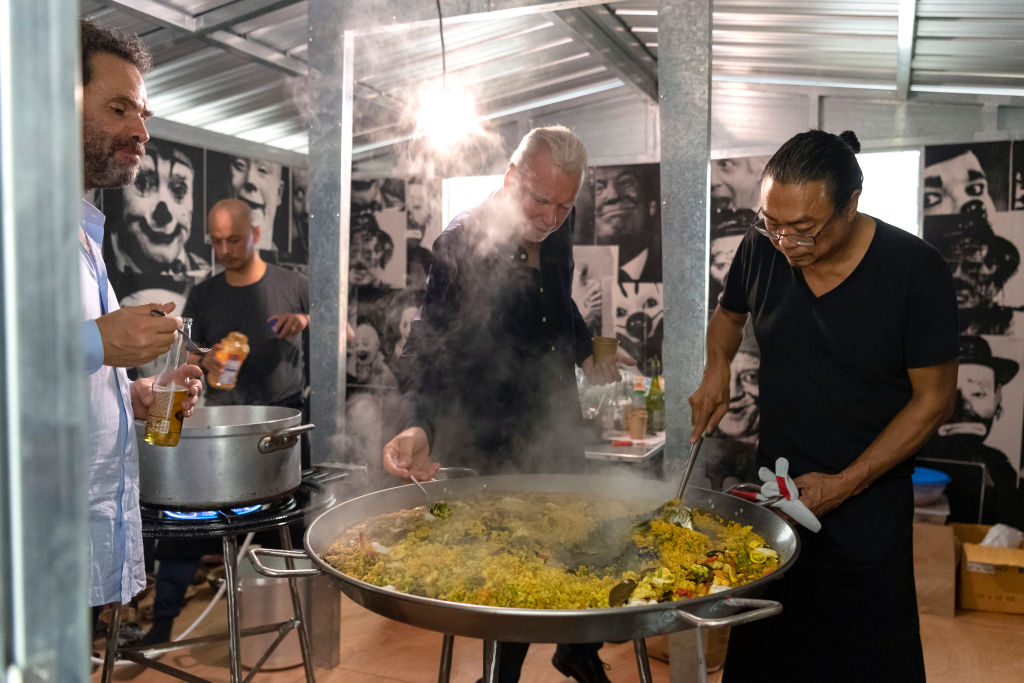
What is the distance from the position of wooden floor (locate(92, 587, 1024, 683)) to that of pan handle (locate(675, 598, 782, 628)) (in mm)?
2399

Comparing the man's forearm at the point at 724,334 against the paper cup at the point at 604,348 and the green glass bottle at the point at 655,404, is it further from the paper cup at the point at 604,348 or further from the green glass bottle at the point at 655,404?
the green glass bottle at the point at 655,404

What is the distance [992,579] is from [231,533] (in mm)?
4375

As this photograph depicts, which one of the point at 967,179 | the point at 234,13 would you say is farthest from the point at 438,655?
the point at 967,179

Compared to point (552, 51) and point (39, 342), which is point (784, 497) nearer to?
point (39, 342)

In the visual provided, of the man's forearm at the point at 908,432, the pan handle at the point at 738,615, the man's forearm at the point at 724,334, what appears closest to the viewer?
the pan handle at the point at 738,615

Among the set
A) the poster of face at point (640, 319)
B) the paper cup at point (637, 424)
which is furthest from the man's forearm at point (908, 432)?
the poster of face at point (640, 319)

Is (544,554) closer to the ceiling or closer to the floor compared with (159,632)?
closer to the ceiling

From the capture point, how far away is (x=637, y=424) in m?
3.75

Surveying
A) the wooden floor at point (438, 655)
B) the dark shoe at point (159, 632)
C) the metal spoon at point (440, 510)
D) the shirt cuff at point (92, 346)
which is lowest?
the wooden floor at point (438, 655)

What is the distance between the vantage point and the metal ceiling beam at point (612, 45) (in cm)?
338

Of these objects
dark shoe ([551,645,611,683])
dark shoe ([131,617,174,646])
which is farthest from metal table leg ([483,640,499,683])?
dark shoe ([131,617,174,646])

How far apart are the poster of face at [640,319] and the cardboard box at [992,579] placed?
237 centimetres

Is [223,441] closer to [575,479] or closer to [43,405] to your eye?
[575,479]

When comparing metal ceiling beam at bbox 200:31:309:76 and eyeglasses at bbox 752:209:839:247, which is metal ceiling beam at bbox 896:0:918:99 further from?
metal ceiling beam at bbox 200:31:309:76
